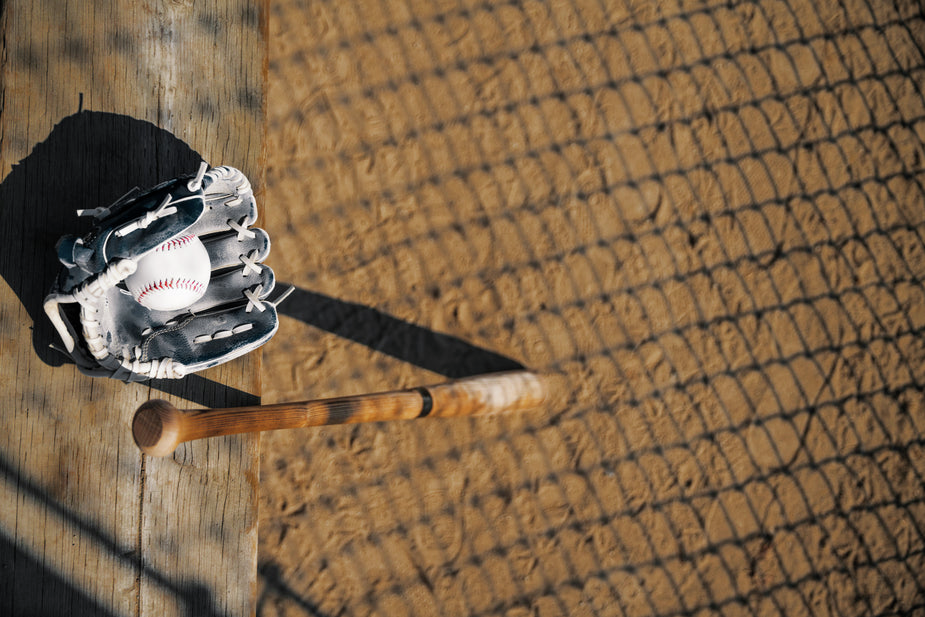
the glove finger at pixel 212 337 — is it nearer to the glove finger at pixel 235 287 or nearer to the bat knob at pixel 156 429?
the glove finger at pixel 235 287

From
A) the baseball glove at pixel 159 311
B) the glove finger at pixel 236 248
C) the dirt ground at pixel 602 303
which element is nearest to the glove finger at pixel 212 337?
the baseball glove at pixel 159 311

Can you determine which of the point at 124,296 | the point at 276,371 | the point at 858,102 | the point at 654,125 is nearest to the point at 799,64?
the point at 858,102

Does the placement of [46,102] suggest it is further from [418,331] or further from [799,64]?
[799,64]

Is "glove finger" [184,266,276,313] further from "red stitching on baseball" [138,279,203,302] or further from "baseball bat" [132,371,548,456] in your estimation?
"baseball bat" [132,371,548,456]

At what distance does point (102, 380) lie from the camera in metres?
1.53

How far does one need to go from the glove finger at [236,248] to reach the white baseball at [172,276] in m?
0.08

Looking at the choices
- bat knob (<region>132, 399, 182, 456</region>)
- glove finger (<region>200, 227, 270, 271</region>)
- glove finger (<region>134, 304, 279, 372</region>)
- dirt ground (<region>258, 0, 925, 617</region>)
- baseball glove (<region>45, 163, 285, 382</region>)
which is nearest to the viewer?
bat knob (<region>132, 399, 182, 456</region>)

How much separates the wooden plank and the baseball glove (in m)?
0.09

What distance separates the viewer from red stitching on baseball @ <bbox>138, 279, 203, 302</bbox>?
150cm

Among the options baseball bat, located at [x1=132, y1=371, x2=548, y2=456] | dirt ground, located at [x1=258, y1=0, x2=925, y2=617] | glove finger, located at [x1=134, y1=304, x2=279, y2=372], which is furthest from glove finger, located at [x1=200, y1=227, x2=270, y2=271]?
dirt ground, located at [x1=258, y1=0, x2=925, y2=617]

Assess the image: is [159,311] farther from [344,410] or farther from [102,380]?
[344,410]

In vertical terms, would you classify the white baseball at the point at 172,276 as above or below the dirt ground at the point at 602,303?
above

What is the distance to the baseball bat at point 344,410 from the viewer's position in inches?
51.7

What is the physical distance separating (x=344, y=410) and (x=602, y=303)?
4.14 feet
